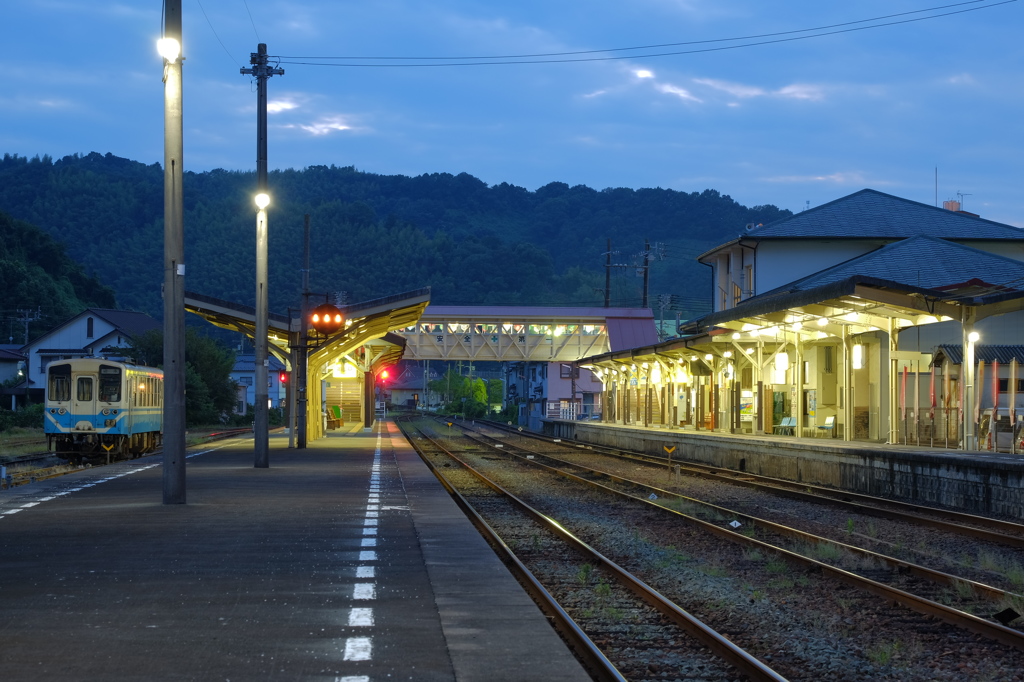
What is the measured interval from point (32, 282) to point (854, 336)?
66267 millimetres

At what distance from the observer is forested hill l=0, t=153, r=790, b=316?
385 ft

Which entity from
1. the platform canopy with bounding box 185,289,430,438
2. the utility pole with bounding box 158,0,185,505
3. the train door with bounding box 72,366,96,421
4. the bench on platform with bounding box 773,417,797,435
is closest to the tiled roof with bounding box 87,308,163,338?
the platform canopy with bounding box 185,289,430,438

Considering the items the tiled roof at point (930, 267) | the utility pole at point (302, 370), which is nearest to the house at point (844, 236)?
the tiled roof at point (930, 267)

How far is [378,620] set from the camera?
719cm

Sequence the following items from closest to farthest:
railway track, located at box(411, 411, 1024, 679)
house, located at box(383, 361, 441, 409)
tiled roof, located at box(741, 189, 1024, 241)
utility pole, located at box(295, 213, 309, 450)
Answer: railway track, located at box(411, 411, 1024, 679)
utility pole, located at box(295, 213, 309, 450)
tiled roof, located at box(741, 189, 1024, 241)
house, located at box(383, 361, 441, 409)

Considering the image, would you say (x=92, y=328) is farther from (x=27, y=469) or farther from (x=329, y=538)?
(x=329, y=538)

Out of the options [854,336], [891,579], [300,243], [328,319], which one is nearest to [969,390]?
[854,336]

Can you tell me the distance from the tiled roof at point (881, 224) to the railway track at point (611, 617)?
28560mm

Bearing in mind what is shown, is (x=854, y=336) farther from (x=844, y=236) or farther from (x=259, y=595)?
(x=259, y=595)

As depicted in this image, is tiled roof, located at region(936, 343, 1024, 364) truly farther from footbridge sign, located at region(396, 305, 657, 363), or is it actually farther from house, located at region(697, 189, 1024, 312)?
footbridge sign, located at region(396, 305, 657, 363)

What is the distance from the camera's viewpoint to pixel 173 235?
45.4 feet

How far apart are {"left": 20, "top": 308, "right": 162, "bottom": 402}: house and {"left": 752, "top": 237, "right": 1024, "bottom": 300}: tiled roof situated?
148ft

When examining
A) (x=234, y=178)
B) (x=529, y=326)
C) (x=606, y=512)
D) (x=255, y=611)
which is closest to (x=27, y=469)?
(x=606, y=512)

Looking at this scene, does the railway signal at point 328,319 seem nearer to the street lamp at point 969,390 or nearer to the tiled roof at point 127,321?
the street lamp at point 969,390
